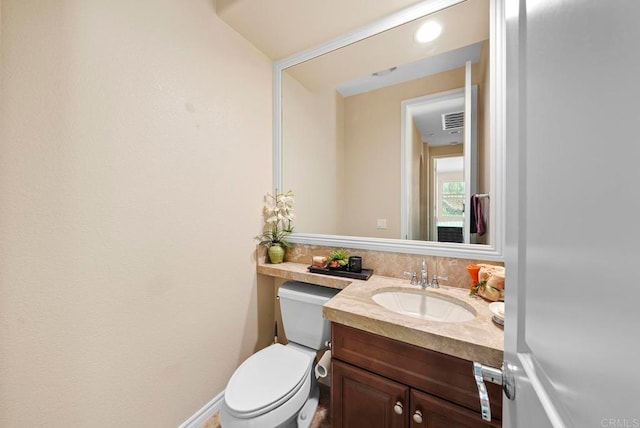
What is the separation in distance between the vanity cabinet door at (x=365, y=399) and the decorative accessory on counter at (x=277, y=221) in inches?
34.1

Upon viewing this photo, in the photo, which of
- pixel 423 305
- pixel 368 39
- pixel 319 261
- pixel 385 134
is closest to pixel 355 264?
pixel 319 261

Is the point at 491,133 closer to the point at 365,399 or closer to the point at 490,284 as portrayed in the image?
the point at 490,284

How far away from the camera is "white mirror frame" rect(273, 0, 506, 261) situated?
1.06 metres

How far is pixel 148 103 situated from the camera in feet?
3.37

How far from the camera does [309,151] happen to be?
1.76m

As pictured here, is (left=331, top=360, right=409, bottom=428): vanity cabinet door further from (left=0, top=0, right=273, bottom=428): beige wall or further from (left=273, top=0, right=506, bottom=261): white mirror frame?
(left=0, top=0, right=273, bottom=428): beige wall

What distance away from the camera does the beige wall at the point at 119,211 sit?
2.42 feet

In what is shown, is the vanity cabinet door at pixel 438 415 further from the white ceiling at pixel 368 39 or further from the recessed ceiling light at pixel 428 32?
the recessed ceiling light at pixel 428 32

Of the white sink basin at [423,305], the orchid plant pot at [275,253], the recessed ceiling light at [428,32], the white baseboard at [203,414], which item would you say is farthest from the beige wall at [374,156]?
the white baseboard at [203,414]

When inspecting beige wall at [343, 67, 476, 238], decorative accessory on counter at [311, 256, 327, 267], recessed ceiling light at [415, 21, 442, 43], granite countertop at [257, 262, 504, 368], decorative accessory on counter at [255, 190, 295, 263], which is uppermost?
recessed ceiling light at [415, 21, 442, 43]

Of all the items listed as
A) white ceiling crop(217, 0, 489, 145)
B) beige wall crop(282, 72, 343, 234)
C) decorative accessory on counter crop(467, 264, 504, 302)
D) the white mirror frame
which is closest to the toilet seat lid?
the white mirror frame

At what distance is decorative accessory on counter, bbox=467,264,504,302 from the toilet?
0.74m

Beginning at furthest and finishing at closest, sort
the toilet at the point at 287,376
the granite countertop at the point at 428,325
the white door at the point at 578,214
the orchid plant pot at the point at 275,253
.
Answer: the orchid plant pot at the point at 275,253 → the toilet at the point at 287,376 → the granite countertop at the point at 428,325 → the white door at the point at 578,214

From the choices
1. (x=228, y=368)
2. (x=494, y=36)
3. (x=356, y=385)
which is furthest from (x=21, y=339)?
(x=494, y=36)
